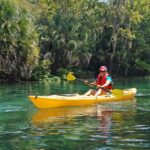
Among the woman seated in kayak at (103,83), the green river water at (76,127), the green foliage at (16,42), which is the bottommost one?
the green river water at (76,127)

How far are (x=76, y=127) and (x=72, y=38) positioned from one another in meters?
29.2

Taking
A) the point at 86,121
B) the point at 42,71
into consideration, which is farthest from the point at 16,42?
the point at 86,121

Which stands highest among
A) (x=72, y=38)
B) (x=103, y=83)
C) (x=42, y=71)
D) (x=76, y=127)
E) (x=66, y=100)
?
(x=72, y=38)

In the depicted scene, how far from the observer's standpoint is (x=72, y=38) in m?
40.6

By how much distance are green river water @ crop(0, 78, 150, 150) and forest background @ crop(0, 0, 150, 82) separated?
45.3 ft

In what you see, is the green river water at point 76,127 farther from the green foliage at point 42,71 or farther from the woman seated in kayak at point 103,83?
the green foliage at point 42,71

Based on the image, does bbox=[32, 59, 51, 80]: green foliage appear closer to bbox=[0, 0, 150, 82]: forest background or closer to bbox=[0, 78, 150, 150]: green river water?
bbox=[0, 0, 150, 82]: forest background

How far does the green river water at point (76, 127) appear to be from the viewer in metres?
9.46

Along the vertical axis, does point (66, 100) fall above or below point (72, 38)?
below

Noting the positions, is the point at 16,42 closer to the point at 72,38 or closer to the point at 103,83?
the point at 72,38

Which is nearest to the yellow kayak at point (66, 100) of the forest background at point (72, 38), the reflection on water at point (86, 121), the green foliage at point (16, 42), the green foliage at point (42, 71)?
the reflection on water at point (86, 121)

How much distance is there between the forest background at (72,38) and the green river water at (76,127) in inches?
544

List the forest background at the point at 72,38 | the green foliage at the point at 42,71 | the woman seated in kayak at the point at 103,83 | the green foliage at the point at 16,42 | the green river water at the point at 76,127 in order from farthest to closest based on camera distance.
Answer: the green foliage at the point at 42,71 → the forest background at the point at 72,38 → the green foliage at the point at 16,42 → the woman seated in kayak at the point at 103,83 → the green river water at the point at 76,127

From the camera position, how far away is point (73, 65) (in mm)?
42688
